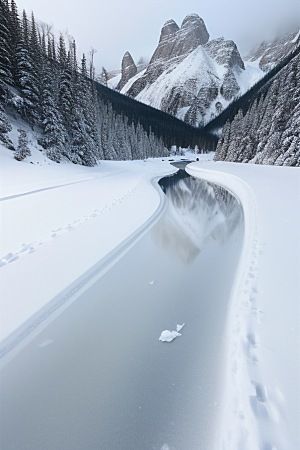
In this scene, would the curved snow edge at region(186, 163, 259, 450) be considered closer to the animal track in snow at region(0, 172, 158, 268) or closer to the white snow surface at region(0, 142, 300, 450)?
the white snow surface at region(0, 142, 300, 450)

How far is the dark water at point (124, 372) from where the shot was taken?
1.91 meters

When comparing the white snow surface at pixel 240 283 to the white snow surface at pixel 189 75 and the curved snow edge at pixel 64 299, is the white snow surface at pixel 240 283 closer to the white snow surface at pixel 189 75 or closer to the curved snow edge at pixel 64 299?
the curved snow edge at pixel 64 299

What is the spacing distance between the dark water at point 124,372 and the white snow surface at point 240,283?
0.24 metres

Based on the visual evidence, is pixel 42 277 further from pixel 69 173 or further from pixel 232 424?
pixel 69 173

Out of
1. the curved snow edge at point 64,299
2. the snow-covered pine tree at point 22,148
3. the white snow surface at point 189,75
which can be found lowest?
the curved snow edge at point 64,299

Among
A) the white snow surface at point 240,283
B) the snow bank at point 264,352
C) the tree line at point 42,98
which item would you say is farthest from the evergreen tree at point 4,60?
the snow bank at point 264,352

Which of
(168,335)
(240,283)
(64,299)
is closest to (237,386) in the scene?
(168,335)

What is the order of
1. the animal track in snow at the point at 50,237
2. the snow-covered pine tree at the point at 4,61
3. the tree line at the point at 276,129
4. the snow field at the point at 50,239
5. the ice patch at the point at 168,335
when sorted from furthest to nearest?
the tree line at the point at 276,129 → the snow-covered pine tree at the point at 4,61 → the animal track in snow at the point at 50,237 → the snow field at the point at 50,239 → the ice patch at the point at 168,335

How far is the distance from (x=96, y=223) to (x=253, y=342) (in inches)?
218

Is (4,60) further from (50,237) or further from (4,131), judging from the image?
(50,237)

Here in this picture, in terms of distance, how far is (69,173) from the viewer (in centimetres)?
1934

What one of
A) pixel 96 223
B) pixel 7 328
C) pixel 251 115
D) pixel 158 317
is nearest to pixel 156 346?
pixel 158 317

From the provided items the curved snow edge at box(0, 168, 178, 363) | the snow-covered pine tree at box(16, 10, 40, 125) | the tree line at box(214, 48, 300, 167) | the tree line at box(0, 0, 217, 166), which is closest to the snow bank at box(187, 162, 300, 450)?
the curved snow edge at box(0, 168, 178, 363)

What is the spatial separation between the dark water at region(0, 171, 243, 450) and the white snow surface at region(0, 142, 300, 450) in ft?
0.79
